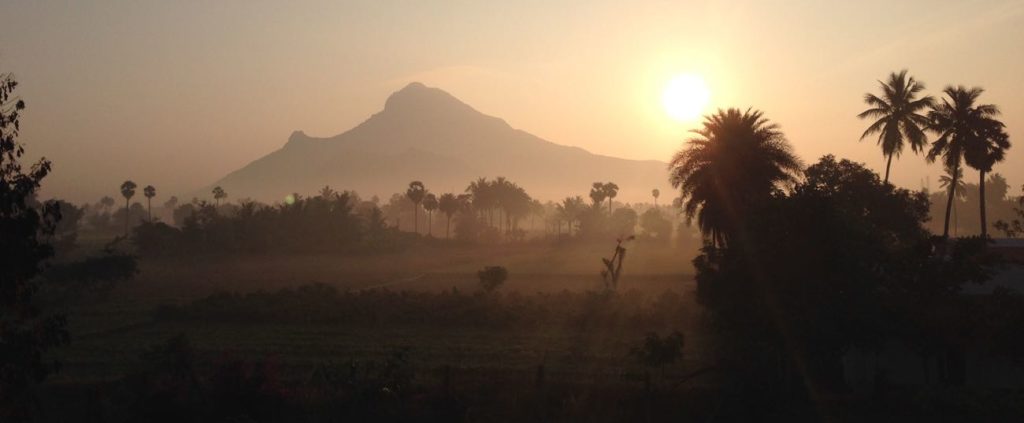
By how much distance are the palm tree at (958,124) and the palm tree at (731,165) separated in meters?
12.4

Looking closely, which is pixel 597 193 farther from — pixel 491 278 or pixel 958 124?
pixel 958 124

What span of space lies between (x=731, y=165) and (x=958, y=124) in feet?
51.0

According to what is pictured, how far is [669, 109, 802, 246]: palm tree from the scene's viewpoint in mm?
34281

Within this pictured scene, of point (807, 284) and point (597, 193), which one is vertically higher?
point (597, 193)

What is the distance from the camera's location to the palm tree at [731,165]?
3428cm

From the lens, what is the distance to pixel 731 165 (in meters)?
34.4

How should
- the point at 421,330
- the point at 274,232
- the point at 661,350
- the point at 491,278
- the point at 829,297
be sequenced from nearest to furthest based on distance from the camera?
the point at 829,297
the point at 661,350
the point at 421,330
the point at 491,278
the point at 274,232

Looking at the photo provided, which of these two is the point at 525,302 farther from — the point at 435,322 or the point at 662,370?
the point at 662,370

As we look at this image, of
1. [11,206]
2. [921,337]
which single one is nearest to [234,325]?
[11,206]

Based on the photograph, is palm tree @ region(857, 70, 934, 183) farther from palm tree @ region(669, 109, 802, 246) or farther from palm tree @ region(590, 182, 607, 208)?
palm tree @ region(590, 182, 607, 208)

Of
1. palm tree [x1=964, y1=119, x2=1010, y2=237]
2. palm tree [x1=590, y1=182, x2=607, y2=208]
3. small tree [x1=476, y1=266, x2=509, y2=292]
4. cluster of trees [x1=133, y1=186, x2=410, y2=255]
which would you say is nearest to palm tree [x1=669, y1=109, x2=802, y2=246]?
palm tree [x1=964, y1=119, x2=1010, y2=237]

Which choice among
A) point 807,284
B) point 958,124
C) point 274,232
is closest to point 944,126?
point 958,124

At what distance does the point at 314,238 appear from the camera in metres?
95.0

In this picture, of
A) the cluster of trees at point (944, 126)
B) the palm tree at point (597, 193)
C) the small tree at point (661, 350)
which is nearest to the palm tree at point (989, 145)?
the cluster of trees at point (944, 126)
